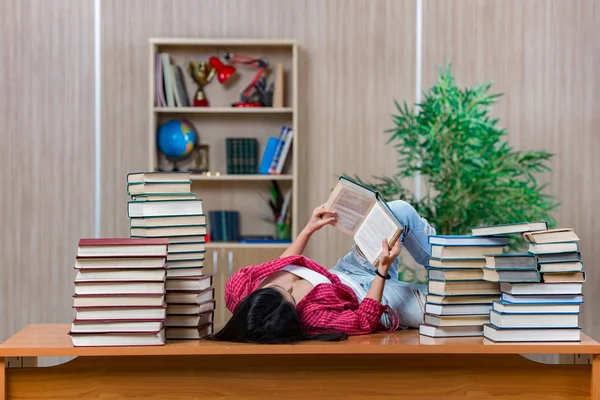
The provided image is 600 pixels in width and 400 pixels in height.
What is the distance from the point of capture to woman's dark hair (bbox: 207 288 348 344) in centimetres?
212

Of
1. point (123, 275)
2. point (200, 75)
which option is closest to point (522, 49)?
point (200, 75)

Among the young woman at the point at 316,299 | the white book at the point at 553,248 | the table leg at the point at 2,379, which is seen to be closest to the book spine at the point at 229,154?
the young woman at the point at 316,299

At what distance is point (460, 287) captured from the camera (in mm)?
2207

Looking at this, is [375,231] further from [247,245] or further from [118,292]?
[247,245]

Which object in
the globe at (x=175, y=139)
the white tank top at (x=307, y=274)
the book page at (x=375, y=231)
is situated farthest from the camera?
the globe at (x=175, y=139)

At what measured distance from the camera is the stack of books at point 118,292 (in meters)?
2.05

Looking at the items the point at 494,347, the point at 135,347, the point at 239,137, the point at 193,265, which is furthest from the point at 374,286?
the point at 239,137

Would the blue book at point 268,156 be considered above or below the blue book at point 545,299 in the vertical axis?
above

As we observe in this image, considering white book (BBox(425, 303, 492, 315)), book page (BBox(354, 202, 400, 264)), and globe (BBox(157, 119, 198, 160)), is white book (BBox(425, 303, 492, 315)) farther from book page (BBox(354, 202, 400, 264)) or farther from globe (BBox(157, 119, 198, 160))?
globe (BBox(157, 119, 198, 160))

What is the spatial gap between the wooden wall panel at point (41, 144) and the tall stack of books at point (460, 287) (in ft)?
10.4

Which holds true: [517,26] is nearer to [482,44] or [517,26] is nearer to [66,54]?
[482,44]

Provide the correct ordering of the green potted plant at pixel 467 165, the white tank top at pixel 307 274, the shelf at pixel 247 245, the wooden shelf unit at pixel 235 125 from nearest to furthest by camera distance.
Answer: the white tank top at pixel 307 274
the green potted plant at pixel 467 165
the shelf at pixel 247 245
the wooden shelf unit at pixel 235 125

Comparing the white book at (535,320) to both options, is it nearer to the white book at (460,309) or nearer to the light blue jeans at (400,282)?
the white book at (460,309)

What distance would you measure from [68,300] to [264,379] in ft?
9.95
